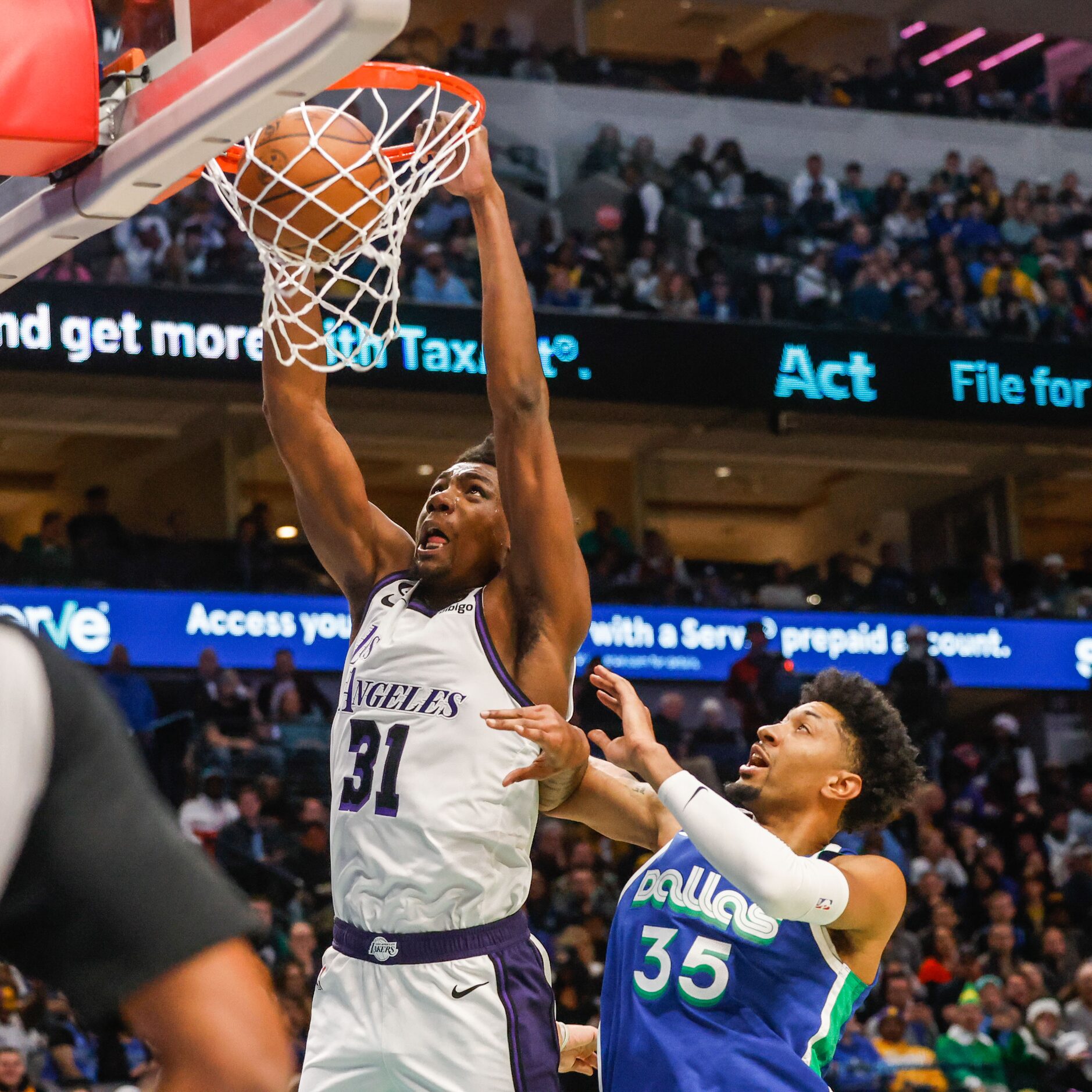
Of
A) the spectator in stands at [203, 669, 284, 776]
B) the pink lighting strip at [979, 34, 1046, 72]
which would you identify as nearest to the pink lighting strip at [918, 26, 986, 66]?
the pink lighting strip at [979, 34, 1046, 72]

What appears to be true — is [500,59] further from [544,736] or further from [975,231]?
[544,736]

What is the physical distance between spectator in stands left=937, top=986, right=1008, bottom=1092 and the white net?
6669 millimetres

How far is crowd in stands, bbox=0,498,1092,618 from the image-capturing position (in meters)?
14.5

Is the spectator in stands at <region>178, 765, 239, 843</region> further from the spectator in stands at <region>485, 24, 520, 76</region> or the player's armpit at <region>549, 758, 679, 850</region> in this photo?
the spectator in stands at <region>485, 24, 520, 76</region>

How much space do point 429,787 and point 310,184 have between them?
4.35 ft

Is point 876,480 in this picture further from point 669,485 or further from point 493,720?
point 493,720

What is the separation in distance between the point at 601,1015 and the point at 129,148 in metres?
2.03

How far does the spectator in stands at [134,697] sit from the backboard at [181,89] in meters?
8.88

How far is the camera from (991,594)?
1736 cm

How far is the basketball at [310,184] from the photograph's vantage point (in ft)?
12.3

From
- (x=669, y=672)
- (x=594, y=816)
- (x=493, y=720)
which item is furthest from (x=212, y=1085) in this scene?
(x=669, y=672)

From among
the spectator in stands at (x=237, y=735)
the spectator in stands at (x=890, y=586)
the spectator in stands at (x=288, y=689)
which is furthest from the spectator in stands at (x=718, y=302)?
the spectator in stands at (x=237, y=735)

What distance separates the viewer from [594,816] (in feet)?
13.0

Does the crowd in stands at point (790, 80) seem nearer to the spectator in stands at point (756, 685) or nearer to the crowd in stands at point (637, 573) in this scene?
the crowd in stands at point (637, 573)
